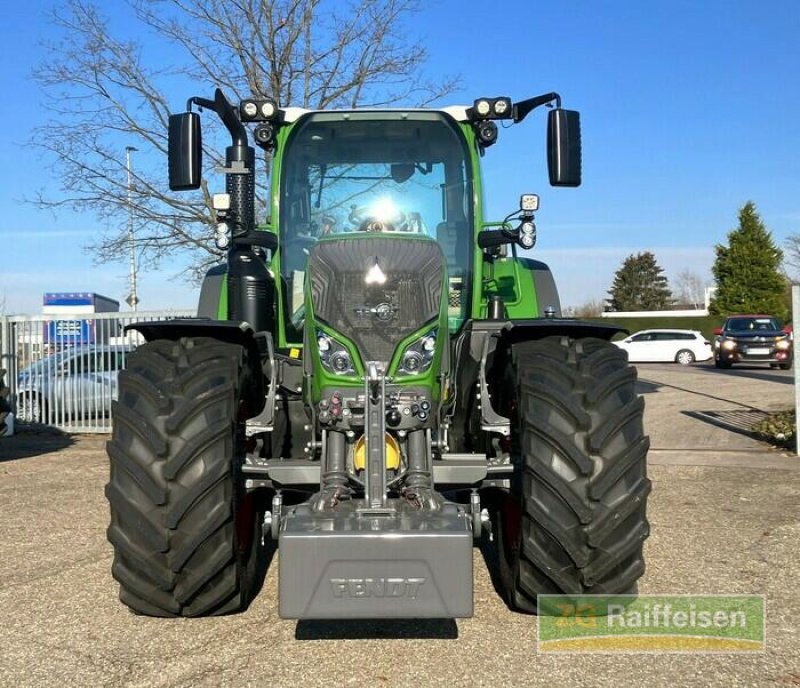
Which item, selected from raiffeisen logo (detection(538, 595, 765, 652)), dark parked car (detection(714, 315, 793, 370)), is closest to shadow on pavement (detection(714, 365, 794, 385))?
dark parked car (detection(714, 315, 793, 370))

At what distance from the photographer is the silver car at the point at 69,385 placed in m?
14.4

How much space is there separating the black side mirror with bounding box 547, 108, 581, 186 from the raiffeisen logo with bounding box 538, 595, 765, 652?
99.2 inches

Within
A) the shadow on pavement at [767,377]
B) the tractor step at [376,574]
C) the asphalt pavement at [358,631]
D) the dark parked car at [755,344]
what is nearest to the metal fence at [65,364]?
the asphalt pavement at [358,631]


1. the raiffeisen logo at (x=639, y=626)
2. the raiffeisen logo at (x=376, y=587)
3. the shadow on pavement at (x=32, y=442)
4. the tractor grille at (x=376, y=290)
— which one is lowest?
the shadow on pavement at (x=32, y=442)

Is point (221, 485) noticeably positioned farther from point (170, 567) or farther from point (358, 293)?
point (358, 293)

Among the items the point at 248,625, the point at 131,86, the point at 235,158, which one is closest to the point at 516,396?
the point at 248,625

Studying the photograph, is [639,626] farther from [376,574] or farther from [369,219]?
[369,219]

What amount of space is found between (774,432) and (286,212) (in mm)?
8381

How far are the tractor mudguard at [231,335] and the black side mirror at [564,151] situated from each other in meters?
2.08

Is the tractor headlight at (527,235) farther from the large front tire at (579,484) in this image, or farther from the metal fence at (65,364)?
the metal fence at (65,364)

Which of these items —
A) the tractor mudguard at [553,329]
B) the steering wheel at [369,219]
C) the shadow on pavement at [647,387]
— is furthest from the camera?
the shadow on pavement at [647,387]

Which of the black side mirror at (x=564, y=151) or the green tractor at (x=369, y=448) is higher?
the black side mirror at (x=564, y=151)

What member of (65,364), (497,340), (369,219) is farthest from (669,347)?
(497,340)

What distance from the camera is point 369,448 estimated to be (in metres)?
3.82
